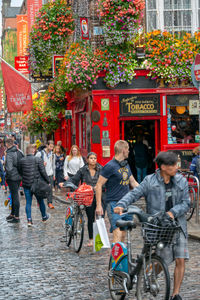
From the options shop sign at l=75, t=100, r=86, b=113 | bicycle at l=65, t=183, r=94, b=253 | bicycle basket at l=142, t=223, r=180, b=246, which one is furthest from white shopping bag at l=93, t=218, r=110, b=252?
shop sign at l=75, t=100, r=86, b=113

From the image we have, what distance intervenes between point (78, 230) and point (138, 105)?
11125mm

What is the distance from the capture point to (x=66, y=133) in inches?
1187

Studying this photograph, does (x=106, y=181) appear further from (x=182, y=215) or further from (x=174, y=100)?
(x=174, y=100)

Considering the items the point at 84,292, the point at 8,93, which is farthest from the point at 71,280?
the point at 8,93

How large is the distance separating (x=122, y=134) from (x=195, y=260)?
12355 millimetres

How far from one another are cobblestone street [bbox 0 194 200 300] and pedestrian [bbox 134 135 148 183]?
7934mm

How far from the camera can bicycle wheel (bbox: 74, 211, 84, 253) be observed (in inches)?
402

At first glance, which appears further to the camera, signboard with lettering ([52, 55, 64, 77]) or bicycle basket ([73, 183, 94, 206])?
signboard with lettering ([52, 55, 64, 77])

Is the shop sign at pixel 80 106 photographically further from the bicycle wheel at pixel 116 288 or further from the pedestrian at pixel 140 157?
the bicycle wheel at pixel 116 288

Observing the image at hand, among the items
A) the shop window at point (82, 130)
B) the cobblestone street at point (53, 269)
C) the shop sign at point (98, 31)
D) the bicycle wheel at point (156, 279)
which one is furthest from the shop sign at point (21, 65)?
the bicycle wheel at point (156, 279)

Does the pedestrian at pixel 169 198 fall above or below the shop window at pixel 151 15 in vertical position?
below

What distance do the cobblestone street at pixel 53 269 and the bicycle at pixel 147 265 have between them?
37.8 inches

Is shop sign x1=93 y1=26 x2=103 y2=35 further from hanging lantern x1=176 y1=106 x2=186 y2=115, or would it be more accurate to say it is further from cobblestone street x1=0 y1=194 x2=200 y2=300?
cobblestone street x1=0 y1=194 x2=200 y2=300

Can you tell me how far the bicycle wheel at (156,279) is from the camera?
5785mm
